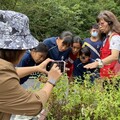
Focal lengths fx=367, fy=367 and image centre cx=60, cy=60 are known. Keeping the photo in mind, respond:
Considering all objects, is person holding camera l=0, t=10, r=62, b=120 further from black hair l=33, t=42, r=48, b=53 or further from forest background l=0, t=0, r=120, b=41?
forest background l=0, t=0, r=120, b=41

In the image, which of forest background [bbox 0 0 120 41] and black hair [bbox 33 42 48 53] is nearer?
black hair [bbox 33 42 48 53]

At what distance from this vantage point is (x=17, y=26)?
1.84 m

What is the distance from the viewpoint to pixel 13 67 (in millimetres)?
1833

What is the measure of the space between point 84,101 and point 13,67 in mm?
1015

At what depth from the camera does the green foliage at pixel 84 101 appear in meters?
2.53

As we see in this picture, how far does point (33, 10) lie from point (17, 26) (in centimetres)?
941

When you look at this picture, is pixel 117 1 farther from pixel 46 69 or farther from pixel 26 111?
pixel 26 111

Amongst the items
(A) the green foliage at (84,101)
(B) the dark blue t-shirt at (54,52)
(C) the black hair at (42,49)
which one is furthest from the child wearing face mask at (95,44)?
(A) the green foliage at (84,101)

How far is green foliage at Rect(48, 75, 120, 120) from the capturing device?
253 centimetres

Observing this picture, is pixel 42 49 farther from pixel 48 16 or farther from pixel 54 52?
pixel 48 16

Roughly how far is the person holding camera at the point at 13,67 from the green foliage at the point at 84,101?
0.73 meters

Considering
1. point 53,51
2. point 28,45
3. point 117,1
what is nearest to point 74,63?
point 53,51

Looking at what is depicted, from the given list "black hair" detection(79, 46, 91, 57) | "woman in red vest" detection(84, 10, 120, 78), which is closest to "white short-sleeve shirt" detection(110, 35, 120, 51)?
"woman in red vest" detection(84, 10, 120, 78)

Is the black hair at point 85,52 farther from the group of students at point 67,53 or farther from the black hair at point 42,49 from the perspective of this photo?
the black hair at point 42,49
